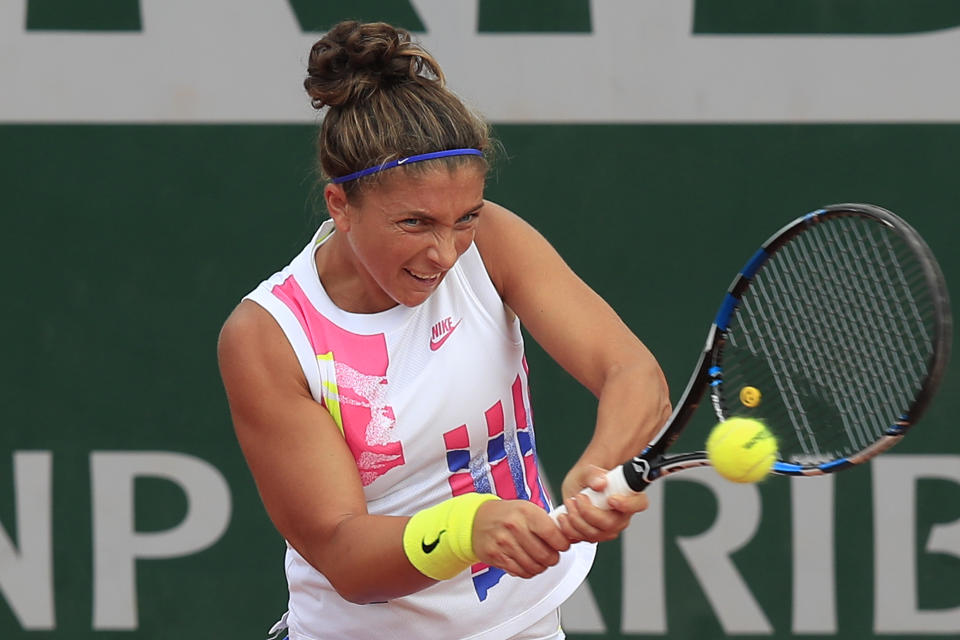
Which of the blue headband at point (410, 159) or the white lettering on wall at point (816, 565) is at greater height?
the blue headband at point (410, 159)

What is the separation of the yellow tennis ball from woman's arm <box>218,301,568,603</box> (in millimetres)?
496

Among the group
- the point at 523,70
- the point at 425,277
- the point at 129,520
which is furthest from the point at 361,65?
the point at 129,520

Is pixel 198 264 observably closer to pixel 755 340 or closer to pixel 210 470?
pixel 210 470

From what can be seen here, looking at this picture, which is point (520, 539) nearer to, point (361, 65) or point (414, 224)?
point (414, 224)

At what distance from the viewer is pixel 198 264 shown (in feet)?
11.6

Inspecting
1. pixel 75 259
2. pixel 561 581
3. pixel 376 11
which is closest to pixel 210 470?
pixel 75 259

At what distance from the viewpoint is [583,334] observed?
2.14 meters

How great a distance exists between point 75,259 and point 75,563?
2.39 ft

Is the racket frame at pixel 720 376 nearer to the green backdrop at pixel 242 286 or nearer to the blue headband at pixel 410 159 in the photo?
the blue headband at pixel 410 159

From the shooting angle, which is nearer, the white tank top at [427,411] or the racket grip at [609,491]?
the racket grip at [609,491]

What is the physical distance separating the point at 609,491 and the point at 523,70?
180 centimetres

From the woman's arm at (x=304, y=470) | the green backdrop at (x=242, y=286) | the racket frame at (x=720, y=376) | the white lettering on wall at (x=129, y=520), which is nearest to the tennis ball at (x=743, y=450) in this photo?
the racket frame at (x=720, y=376)

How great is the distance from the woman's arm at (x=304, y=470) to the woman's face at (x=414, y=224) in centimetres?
18

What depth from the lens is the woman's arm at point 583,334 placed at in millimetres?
2033
